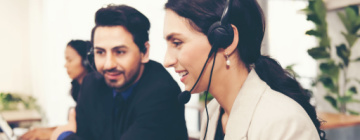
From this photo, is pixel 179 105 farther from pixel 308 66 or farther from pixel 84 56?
pixel 308 66

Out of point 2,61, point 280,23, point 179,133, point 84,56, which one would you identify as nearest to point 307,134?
point 179,133

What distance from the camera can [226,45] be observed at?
787 millimetres

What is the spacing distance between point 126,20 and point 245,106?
→ 0.66 m

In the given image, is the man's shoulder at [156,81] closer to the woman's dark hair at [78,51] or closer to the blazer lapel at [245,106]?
the blazer lapel at [245,106]

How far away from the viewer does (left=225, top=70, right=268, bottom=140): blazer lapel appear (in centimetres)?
78

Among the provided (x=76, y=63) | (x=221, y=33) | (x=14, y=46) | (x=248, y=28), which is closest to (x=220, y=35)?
(x=221, y=33)

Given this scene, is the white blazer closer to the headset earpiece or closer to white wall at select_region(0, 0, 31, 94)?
the headset earpiece

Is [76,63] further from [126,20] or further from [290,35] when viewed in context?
[290,35]

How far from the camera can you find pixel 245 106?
0.80 meters

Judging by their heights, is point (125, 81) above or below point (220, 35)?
below

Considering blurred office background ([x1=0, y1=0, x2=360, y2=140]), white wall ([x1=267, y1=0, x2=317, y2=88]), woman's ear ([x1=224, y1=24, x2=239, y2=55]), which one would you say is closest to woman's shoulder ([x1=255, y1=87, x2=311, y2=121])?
woman's ear ([x1=224, y1=24, x2=239, y2=55])

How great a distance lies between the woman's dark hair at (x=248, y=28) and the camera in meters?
0.80

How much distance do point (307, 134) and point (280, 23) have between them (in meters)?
3.63

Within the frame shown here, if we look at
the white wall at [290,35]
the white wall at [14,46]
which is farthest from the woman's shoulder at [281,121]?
the white wall at [290,35]
